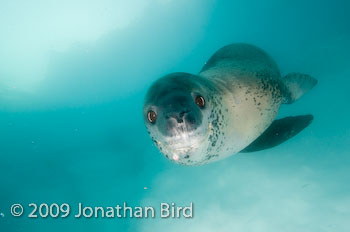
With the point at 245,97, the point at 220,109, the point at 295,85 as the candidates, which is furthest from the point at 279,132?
the point at 220,109

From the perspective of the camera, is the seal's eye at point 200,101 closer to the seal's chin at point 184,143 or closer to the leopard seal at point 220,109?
the leopard seal at point 220,109

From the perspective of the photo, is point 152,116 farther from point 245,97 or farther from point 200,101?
point 245,97

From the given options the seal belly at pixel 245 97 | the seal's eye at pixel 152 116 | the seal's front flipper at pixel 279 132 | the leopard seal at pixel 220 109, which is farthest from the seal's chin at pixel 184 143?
the seal's front flipper at pixel 279 132

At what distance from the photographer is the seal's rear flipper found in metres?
3.64

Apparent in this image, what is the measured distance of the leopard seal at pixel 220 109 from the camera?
1.60 metres

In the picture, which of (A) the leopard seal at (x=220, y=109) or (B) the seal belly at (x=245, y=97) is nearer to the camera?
(A) the leopard seal at (x=220, y=109)

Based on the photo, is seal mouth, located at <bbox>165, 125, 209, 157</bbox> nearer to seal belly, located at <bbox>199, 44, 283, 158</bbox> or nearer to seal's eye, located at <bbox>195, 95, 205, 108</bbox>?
seal's eye, located at <bbox>195, 95, 205, 108</bbox>

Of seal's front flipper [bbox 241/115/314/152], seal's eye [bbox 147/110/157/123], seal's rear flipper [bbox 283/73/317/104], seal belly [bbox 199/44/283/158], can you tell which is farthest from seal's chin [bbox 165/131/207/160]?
seal's rear flipper [bbox 283/73/317/104]

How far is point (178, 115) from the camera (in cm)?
154

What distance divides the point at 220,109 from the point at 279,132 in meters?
1.77

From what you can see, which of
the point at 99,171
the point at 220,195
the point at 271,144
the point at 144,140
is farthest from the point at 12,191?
the point at 271,144

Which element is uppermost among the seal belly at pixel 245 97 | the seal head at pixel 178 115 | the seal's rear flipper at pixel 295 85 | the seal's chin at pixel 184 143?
the seal's rear flipper at pixel 295 85

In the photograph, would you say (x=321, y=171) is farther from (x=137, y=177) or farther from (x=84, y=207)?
(x=84, y=207)

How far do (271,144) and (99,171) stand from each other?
7200mm
